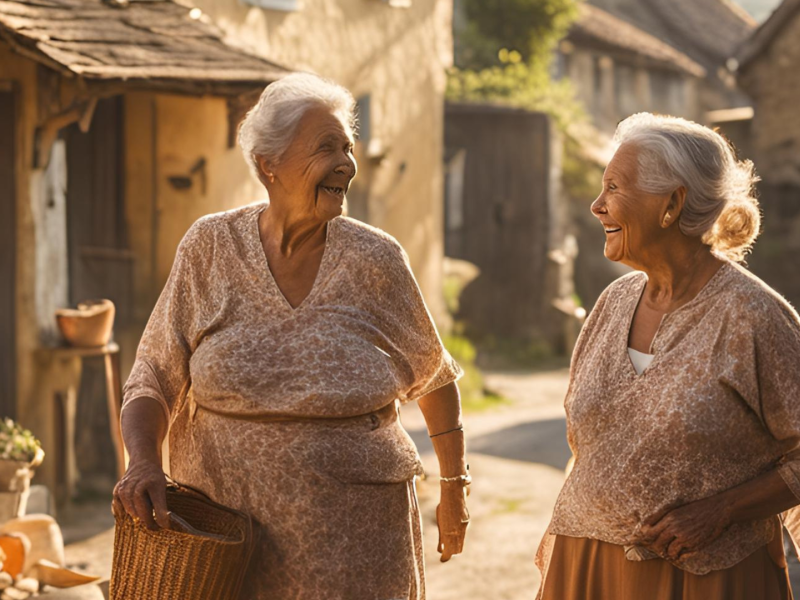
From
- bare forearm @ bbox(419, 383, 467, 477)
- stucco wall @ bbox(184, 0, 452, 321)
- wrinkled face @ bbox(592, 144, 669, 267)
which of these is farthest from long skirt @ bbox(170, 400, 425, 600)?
stucco wall @ bbox(184, 0, 452, 321)

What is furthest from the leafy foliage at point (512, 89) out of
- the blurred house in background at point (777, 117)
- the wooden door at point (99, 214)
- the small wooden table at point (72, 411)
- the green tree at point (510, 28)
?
the small wooden table at point (72, 411)

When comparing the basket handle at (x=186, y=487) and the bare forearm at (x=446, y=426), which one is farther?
the bare forearm at (x=446, y=426)

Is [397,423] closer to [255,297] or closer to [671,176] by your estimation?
[255,297]

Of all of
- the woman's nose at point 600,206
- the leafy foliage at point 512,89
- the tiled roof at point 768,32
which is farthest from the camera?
the tiled roof at point 768,32

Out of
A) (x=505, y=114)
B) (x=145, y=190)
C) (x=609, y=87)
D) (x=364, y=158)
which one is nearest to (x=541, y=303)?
(x=505, y=114)

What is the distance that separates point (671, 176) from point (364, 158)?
35.0 feet

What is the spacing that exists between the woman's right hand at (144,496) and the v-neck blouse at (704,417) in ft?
3.45

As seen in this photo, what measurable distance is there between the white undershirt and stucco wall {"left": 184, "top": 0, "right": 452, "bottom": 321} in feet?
28.3

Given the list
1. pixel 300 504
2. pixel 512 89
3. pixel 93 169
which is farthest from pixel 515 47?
pixel 300 504

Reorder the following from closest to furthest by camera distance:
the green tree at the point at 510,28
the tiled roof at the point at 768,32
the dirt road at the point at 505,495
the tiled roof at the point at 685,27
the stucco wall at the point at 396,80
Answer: the dirt road at the point at 505,495 → the stucco wall at the point at 396,80 → the tiled roof at the point at 768,32 → the green tree at the point at 510,28 → the tiled roof at the point at 685,27

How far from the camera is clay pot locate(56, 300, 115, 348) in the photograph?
7.89 meters

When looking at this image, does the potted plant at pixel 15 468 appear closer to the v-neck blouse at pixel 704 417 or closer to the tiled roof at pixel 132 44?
the tiled roof at pixel 132 44

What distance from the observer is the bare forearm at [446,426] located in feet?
12.4

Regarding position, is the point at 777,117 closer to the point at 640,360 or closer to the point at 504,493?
the point at 504,493
